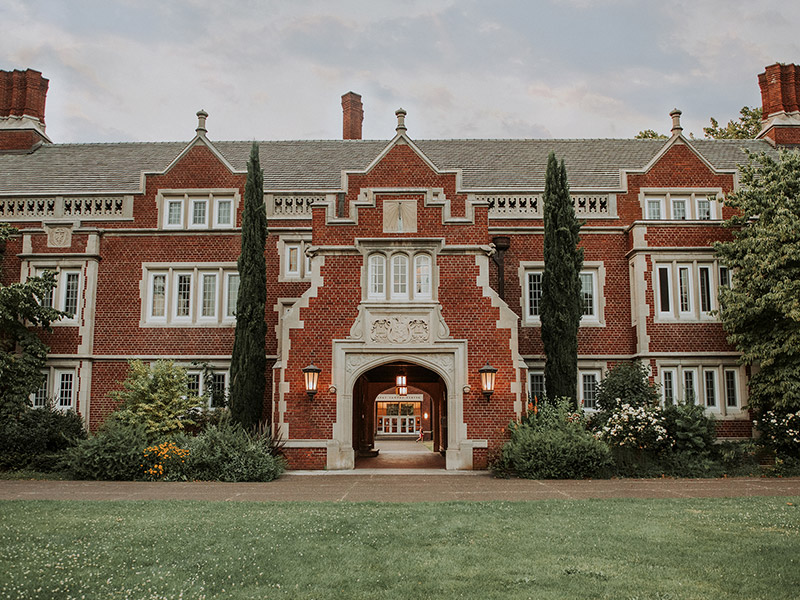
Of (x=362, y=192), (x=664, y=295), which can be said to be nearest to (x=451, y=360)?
(x=362, y=192)

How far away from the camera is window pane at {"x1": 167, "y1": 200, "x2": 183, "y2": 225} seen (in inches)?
904

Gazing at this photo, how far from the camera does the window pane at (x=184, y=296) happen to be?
22.4 m

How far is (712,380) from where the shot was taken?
2084 cm

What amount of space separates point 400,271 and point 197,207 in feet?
26.0

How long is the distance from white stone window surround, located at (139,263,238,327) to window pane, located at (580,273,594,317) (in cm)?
1082

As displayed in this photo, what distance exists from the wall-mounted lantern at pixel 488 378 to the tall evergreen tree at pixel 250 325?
19.6ft

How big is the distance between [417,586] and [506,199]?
668 inches

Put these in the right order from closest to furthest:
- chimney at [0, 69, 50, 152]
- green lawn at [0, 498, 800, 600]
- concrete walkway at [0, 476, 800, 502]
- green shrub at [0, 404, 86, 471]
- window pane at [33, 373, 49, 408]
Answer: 1. green lawn at [0, 498, 800, 600]
2. concrete walkway at [0, 476, 800, 502]
3. green shrub at [0, 404, 86, 471]
4. window pane at [33, 373, 49, 408]
5. chimney at [0, 69, 50, 152]

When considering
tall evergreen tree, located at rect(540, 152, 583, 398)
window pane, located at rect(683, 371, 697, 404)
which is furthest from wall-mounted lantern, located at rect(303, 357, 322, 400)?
window pane, located at rect(683, 371, 697, 404)

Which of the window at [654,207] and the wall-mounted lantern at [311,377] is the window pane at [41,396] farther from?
the window at [654,207]

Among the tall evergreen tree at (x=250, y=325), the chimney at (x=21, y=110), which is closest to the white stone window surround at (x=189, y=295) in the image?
the tall evergreen tree at (x=250, y=325)

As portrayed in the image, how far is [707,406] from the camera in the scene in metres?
20.7

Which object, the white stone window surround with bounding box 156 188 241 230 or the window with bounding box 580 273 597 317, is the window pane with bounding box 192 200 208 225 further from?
the window with bounding box 580 273 597 317

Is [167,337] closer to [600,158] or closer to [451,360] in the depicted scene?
[451,360]
